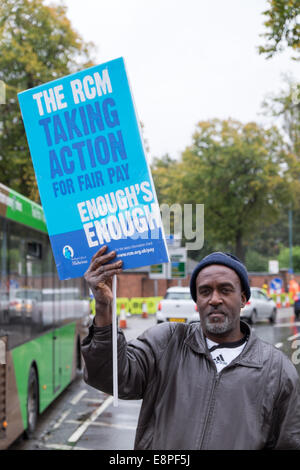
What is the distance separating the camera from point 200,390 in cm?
226

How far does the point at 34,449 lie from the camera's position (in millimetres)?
7094

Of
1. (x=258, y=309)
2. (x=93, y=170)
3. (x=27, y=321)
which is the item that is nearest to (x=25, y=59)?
(x=27, y=321)

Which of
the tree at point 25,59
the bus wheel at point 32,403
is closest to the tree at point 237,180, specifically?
the tree at point 25,59

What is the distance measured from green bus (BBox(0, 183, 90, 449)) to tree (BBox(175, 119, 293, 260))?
1953cm

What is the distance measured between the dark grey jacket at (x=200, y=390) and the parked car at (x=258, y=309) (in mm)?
21068

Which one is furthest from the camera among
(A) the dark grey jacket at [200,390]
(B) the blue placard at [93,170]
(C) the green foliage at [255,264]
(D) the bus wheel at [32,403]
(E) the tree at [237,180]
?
(C) the green foliage at [255,264]

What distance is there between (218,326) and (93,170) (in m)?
0.81

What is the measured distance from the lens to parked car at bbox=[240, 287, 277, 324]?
23444 millimetres

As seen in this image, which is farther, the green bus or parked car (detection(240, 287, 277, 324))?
parked car (detection(240, 287, 277, 324))

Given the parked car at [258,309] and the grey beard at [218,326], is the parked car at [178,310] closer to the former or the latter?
the parked car at [258,309]

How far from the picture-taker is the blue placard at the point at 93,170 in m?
2.51

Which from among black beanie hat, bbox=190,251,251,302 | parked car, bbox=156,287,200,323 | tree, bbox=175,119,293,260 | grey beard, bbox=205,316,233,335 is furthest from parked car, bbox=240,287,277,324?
grey beard, bbox=205,316,233,335

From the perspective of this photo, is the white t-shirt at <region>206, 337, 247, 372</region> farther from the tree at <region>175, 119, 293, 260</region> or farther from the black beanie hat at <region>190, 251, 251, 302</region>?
the tree at <region>175, 119, 293, 260</region>

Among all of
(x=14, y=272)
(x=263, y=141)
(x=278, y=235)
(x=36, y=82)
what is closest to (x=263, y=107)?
(x=36, y=82)
